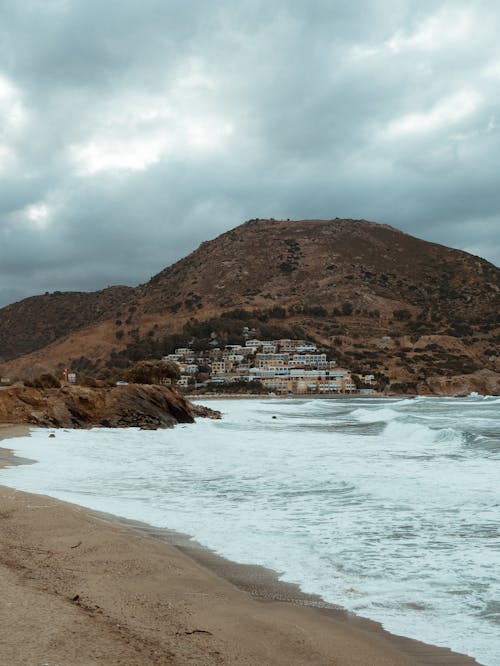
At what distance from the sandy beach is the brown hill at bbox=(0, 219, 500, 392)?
104509 mm

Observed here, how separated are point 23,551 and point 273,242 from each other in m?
168

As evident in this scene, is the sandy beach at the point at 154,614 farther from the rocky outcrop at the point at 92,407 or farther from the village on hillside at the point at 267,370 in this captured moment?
the village on hillside at the point at 267,370

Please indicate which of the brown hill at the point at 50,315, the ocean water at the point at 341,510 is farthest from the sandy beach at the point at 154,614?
the brown hill at the point at 50,315

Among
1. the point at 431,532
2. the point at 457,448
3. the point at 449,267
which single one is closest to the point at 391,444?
the point at 457,448

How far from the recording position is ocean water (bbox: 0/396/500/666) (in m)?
5.51

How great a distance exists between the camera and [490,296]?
141125 mm

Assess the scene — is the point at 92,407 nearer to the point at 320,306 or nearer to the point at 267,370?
the point at 267,370

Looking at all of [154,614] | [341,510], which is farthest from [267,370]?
[154,614]

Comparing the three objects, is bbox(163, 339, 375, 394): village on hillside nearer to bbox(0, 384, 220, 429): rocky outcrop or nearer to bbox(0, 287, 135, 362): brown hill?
bbox(0, 287, 135, 362): brown hill

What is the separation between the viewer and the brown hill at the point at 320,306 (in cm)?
12306

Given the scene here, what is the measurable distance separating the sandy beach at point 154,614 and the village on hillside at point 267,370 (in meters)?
106

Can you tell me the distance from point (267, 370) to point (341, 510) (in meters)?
114

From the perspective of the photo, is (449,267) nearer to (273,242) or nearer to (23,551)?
(273,242)

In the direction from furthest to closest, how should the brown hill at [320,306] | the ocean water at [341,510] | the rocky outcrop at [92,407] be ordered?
the brown hill at [320,306], the rocky outcrop at [92,407], the ocean water at [341,510]
